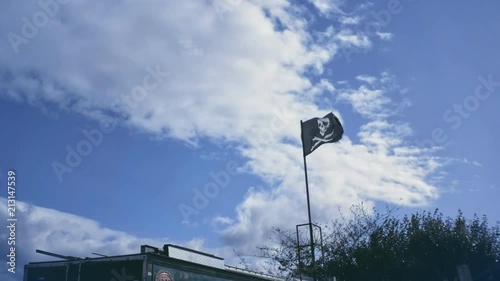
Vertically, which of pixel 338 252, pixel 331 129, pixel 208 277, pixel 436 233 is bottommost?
pixel 208 277

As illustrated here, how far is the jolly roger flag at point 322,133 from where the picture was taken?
61.9 feet

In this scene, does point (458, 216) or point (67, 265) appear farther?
point (458, 216)

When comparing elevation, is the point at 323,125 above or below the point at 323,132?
above

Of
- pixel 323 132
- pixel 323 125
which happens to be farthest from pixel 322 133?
pixel 323 125

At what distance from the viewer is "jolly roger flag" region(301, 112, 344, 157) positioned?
61.9 ft

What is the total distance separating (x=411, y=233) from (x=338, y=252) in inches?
337

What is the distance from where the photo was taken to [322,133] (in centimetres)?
1898

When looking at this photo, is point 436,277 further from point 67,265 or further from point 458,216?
point 67,265

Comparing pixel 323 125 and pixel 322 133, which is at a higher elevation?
pixel 323 125

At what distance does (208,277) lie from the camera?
1451cm

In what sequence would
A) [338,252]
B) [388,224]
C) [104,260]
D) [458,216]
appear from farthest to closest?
[458,216] < [388,224] < [338,252] < [104,260]

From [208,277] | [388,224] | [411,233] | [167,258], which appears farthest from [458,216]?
[167,258]

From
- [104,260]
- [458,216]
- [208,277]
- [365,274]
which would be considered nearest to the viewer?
[104,260]

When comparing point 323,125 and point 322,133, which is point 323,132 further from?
point 323,125
